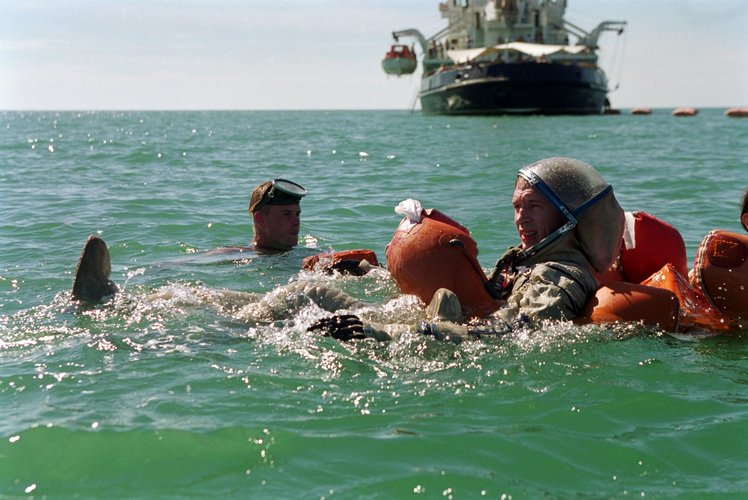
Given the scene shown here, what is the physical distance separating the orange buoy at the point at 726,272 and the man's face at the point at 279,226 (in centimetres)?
472

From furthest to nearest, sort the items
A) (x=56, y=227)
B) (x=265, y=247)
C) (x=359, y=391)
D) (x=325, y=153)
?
(x=325, y=153)
(x=56, y=227)
(x=265, y=247)
(x=359, y=391)

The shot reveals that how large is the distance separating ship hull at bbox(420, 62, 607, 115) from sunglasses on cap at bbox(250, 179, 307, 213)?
48.9 metres

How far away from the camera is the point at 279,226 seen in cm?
980

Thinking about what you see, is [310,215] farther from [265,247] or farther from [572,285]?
[572,285]

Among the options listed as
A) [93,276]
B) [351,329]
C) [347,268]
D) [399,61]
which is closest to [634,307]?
[351,329]

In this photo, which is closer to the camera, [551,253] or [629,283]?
[551,253]

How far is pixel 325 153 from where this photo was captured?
29.3 m

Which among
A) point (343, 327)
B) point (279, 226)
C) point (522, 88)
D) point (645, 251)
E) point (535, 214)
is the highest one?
point (522, 88)

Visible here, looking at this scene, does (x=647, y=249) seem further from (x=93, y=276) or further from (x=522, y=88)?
(x=522, y=88)

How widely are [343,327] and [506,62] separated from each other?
176 ft

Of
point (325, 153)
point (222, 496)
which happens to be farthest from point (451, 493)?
point (325, 153)

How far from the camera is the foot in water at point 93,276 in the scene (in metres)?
6.66

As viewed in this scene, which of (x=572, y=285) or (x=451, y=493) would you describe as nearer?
(x=451, y=493)

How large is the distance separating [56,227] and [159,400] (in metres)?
8.24
